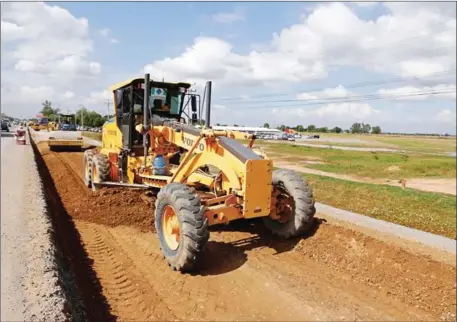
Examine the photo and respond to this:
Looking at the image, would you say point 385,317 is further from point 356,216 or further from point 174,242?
point 356,216

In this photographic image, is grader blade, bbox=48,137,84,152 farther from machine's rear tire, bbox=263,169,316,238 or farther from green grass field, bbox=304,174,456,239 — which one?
machine's rear tire, bbox=263,169,316,238

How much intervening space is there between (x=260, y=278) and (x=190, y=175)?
2.43 metres

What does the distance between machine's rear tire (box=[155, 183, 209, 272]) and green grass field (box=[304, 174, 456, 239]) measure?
588cm

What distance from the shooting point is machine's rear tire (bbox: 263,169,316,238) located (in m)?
6.62

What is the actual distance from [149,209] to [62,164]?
33.4 ft

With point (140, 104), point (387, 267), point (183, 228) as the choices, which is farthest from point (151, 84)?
point (387, 267)

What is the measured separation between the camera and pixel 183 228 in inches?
222

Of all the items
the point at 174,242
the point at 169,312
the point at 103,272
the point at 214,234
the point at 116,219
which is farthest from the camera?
the point at 116,219

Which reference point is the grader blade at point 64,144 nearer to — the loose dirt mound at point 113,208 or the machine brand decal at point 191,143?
the loose dirt mound at point 113,208

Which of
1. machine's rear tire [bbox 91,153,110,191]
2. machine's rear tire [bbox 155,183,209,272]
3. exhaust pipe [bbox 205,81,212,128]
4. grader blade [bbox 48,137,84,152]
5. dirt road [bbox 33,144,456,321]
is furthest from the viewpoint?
grader blade [bbox 48,137,84,152]

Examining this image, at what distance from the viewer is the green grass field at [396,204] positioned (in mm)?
9281

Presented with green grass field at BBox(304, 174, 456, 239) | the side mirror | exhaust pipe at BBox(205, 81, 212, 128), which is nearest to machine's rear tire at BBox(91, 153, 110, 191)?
the side mirror

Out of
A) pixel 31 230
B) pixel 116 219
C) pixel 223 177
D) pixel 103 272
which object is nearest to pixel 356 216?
pixel 223 177

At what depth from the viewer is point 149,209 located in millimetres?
8617
